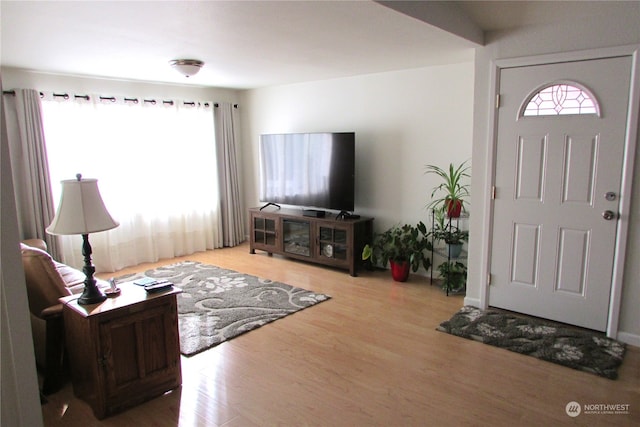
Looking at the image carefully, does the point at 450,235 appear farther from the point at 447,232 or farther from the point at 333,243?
the point at 333,243

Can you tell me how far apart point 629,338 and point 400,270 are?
6.77 feet

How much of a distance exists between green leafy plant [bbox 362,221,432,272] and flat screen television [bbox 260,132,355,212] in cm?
60

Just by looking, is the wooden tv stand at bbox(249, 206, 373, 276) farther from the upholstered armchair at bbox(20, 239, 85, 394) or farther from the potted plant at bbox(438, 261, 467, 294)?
the upholstered armchair at bbox(20, 239, 85, 394)

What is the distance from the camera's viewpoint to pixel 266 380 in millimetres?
2746

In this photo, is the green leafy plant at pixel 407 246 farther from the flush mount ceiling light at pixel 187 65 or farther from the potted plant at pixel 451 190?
the flush mount ceiling light at pixel 187 65

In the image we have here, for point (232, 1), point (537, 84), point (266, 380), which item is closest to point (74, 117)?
point (232, 1)

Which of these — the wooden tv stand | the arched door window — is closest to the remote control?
the wooden tv stand

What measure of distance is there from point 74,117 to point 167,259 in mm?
2064

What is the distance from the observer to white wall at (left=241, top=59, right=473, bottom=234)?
4.39 meters

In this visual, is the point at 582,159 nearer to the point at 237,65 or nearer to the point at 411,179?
the point at 411,179

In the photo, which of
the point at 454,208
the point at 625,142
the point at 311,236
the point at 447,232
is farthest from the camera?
the point at 311,236

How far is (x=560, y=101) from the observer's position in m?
3.26

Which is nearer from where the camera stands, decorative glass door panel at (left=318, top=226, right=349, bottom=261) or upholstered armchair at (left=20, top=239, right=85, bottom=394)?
upholstered armchair at (left=20, top=239, right=85, bottom=394)

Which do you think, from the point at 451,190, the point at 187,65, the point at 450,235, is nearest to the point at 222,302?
the point at 187,65
